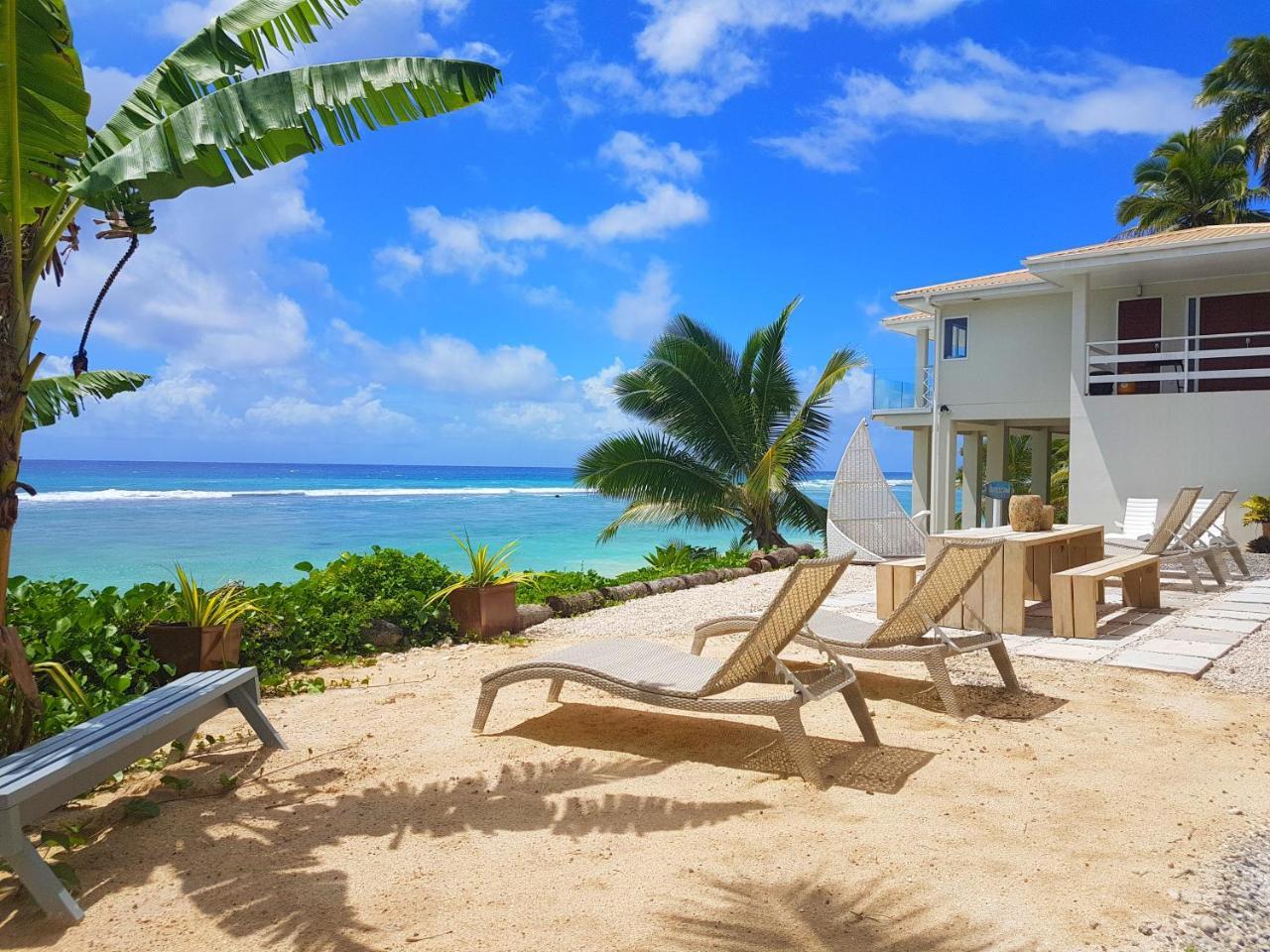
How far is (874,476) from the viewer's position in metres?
11.7

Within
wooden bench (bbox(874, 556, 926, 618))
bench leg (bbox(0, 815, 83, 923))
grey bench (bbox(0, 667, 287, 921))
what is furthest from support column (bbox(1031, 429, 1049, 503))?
bench leg (bbox(0, 815, 83, 923))

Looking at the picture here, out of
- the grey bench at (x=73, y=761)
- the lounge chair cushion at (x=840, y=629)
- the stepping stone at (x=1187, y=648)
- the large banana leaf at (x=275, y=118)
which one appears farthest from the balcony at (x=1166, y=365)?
the grey bench at (x=73, y=761)

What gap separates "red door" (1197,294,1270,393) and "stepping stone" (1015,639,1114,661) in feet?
35.5

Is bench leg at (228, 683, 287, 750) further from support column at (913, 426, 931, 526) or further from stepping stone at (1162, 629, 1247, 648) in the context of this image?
support column at (913, 426, 931, 526)

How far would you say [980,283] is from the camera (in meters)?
17.4

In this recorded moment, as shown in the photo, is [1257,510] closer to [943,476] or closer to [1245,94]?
[943,476]

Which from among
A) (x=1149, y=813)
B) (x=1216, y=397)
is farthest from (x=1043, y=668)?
(x=1216, y=397)

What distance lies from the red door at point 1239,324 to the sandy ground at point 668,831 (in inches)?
497

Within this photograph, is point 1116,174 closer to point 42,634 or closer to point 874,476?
point 874,476

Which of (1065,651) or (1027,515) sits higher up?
(1027,515)

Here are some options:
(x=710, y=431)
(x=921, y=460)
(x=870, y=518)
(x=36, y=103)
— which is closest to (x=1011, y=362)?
(x=921, y=460)

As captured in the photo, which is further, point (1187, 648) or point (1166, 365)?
point (1166, 365)

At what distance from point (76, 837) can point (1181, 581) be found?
10.9 metres

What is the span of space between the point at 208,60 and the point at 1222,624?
327 inches
